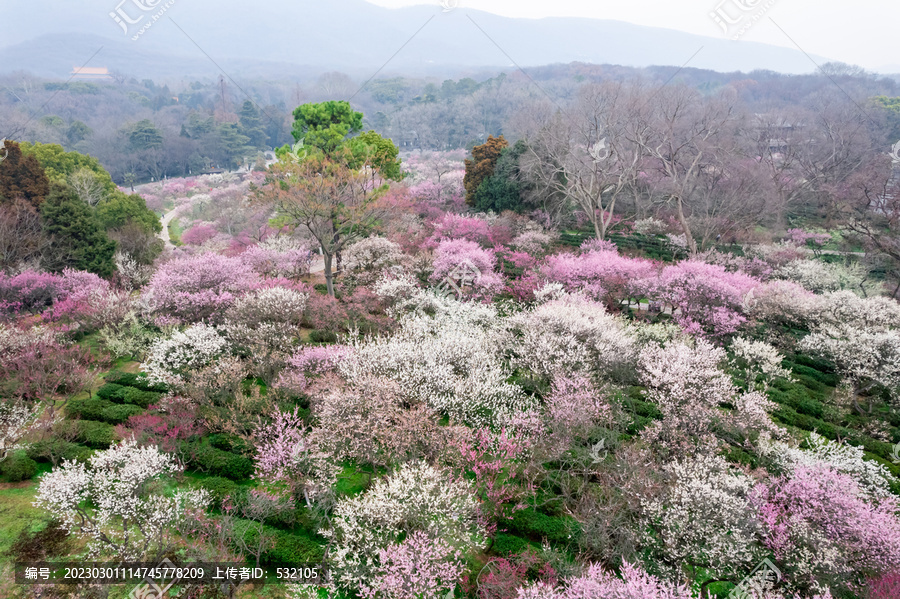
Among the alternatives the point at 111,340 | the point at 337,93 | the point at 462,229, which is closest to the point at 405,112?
the point at 337,93

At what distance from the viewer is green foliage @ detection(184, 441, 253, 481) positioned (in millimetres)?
9922

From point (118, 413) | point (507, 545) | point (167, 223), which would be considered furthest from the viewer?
point (167, 223)

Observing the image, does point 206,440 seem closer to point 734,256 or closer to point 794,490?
point 794,490

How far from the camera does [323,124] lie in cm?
2367

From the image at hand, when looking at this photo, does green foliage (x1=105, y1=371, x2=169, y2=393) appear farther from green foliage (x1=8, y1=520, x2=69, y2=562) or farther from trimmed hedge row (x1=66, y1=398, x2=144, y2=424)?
green foliage (x1=8, y1=520, x2=69, y2=562)

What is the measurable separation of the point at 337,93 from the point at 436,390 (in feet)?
414

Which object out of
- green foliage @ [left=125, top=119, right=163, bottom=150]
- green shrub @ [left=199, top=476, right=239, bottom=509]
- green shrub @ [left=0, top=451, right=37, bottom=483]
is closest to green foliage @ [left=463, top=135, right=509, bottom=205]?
green shrub @ [left=199, top=476, right=239, bottom=509]

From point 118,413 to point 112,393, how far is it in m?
1.30

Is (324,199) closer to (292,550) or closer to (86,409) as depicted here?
(86,409)

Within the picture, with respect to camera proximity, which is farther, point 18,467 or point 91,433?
point 91,433

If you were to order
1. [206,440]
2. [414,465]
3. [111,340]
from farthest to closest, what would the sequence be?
[111,340] < [206,440] < [414,465]

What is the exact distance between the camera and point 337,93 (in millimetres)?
119250
